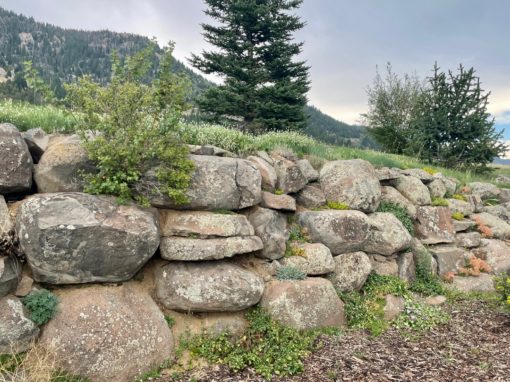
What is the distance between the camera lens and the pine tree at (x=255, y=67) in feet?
73.1

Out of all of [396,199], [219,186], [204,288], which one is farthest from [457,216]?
[204,288]

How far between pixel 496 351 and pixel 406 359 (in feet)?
6.78

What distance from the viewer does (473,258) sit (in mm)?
11969

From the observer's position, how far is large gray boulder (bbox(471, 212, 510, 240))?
44.5 feet

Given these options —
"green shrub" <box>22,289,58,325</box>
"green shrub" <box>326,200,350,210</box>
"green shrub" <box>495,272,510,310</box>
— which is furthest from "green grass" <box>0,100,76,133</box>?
"green shrub" <box>495,272,510,310</box>

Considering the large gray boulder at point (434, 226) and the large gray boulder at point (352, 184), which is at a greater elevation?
the large gray boulder at point (352, 184)

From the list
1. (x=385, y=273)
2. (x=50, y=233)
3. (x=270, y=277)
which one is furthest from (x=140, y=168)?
(x=385, y=273)

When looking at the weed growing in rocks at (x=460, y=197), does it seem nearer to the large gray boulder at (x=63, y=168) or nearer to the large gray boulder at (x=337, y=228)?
the large gray boulder at (x=337, y=228)

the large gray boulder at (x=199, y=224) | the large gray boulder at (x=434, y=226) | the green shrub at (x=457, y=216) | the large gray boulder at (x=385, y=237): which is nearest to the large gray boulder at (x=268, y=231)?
the large gray boulder at (x=199, y=224)

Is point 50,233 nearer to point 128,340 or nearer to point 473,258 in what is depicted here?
point 128,340

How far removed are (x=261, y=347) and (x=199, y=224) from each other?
2749 millimetres

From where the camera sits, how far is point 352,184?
1073cm

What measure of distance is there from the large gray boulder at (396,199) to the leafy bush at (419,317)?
3.57 m

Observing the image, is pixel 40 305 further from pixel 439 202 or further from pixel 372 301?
pixel 439 202
